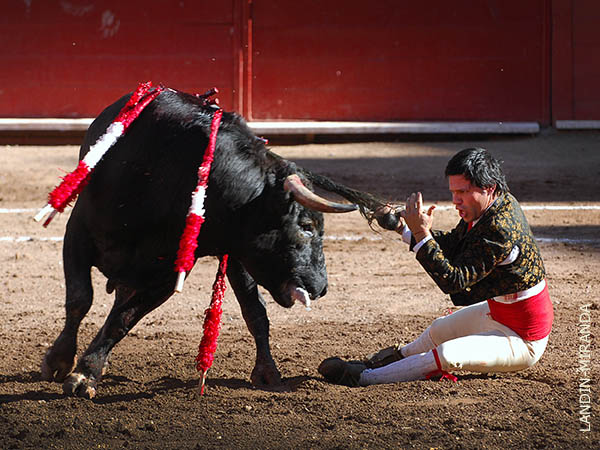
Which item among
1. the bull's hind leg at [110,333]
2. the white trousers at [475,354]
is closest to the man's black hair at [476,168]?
the white trousers at [475,354]

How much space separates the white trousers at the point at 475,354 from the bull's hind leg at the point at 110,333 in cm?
82

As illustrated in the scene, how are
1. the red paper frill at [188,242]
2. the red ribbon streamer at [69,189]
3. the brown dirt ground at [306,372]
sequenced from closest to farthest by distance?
the brown dirt ground at [306,372]
the red paper frill at [188,242]
the red ribbon streamer at [69,189]

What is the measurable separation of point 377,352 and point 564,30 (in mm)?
7381

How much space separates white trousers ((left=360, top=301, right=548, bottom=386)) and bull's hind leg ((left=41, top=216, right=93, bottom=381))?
1034 millimetres

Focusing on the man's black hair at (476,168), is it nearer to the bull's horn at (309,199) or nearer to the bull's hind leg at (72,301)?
the bull's horn at (309,199)

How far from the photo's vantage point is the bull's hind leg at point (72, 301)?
3463 millimetres

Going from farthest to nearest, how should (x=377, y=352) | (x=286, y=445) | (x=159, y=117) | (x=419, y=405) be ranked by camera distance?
(x=377, y=352) → (x=159, y=117) → (x=419, y=405) → (x=286, y=445)

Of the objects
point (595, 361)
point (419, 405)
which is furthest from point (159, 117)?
point (595, 361)

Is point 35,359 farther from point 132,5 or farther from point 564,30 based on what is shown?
point 564,30

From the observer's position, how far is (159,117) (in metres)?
3.57

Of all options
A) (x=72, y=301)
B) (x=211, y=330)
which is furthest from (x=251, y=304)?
(x=72, y=301)

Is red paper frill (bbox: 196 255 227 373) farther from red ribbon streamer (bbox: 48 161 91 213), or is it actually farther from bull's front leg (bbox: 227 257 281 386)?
red ribbon streamer (bbox: 48 161 91 213)

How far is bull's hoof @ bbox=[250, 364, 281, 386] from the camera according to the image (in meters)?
3.58

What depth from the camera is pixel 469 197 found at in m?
3.28
